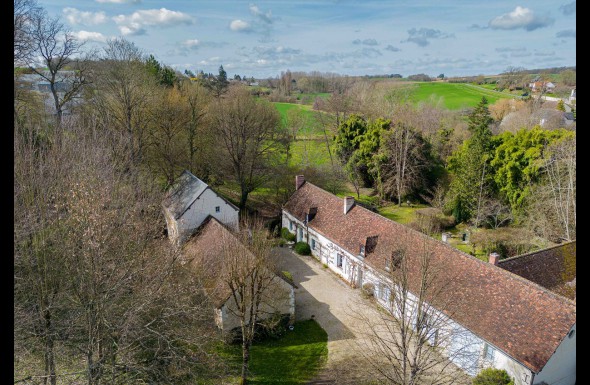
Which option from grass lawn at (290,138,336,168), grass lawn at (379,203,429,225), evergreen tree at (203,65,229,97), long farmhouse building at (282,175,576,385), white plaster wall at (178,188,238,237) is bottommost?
long farmhouse building at (282,175,576,385)

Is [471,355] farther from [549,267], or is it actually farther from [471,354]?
[549,267]

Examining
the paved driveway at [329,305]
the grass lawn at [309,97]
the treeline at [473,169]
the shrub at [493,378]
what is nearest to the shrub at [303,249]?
the paved driveway at [329,305]

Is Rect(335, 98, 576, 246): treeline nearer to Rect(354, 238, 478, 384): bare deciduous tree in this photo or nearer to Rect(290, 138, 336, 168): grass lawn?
Rect(290, 138, 336, 168): grass lawn

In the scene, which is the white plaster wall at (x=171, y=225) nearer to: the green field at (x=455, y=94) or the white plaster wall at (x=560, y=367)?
the white plaster wall at (x=560, y=367)

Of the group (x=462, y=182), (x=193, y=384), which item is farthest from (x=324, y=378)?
(x=462, y=182)

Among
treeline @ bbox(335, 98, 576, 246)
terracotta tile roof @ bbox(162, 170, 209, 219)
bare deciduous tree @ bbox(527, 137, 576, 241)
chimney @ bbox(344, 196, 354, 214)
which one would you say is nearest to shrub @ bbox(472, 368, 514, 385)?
treeline @ bbox(335, 98, 576, 246)

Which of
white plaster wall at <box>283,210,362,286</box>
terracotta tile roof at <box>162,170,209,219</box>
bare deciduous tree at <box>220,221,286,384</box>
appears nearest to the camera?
bare deciduous tree at <box>220,221,286,384</box>

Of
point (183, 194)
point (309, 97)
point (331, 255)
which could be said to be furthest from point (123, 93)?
point (309, 97)
